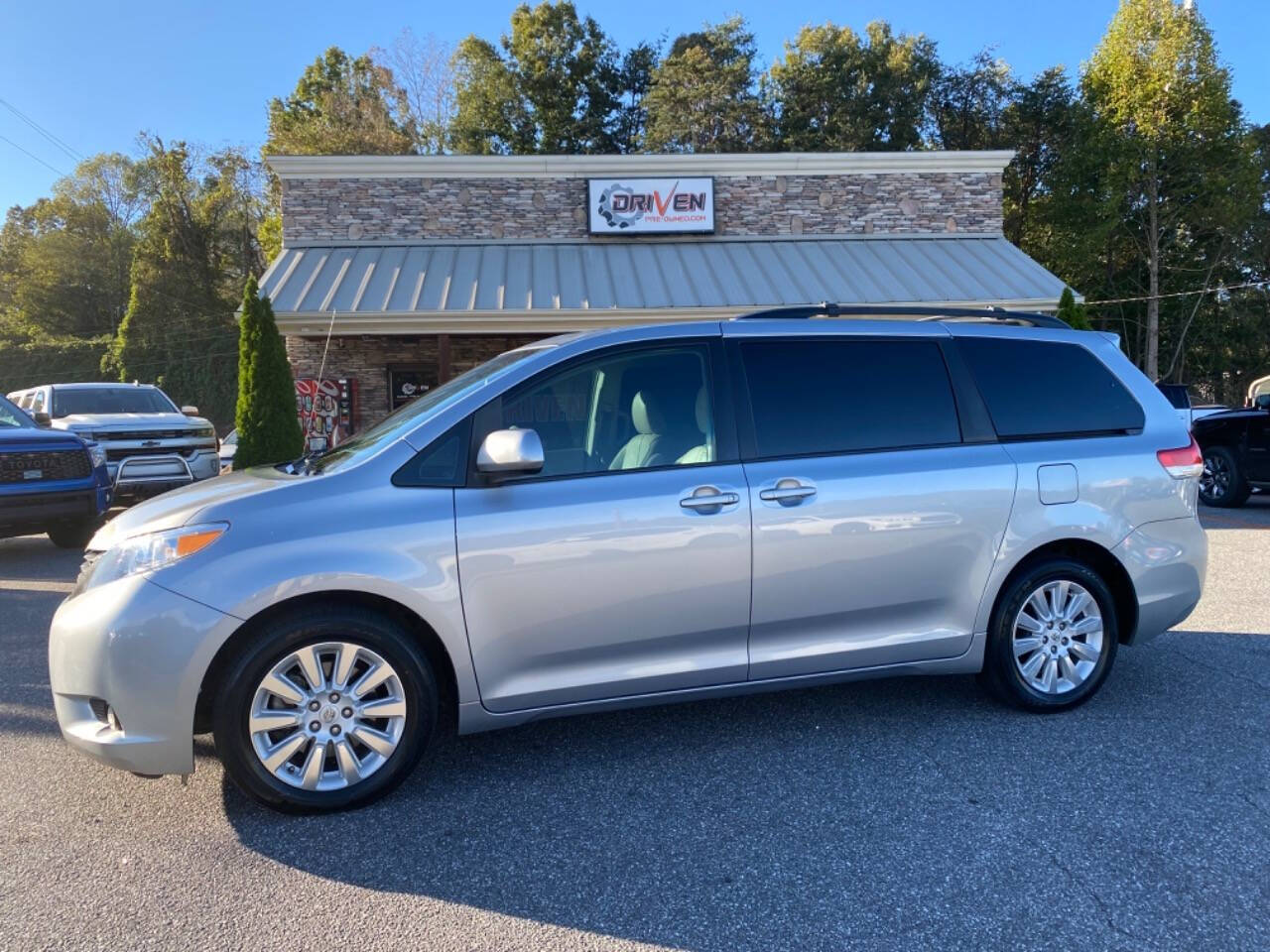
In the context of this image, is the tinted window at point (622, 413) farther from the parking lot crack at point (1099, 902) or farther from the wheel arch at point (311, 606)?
the parking lot crack at point (1099, 902)

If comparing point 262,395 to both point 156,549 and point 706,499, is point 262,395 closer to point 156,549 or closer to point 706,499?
point 156,549

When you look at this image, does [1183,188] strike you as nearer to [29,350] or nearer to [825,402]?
[825,402]

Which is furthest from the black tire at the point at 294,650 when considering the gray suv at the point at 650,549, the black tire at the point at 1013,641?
the black tire at the point at 1013,641

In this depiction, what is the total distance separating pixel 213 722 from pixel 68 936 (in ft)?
2.49

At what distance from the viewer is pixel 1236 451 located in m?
11.2

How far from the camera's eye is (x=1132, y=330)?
33375 mm

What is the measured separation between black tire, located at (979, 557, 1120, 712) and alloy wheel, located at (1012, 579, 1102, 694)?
21 millimetres

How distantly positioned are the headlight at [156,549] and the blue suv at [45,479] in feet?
20.3

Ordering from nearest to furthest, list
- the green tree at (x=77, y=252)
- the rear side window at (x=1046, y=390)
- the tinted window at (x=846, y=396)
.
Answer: the tinted window at (x=846, y=396) < the rear side window at (x=1046, y=390) < the green tree at (x=77, y=252)

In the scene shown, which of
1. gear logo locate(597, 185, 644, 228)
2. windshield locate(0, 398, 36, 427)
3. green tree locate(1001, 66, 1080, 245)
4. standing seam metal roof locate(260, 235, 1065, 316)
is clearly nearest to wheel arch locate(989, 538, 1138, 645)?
windshield locate(0, 398, 36, 427)

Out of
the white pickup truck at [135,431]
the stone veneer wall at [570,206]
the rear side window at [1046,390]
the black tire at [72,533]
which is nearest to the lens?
the rear side window at [1046,390]

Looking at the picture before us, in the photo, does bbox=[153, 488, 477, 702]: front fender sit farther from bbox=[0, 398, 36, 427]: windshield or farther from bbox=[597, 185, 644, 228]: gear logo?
bbox=[597, 185, 644, 228]: gear logo

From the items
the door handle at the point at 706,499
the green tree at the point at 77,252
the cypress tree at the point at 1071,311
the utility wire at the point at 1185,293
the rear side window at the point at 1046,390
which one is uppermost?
the green tree at the point at 77,252

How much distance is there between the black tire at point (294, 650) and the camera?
3.08 metres
